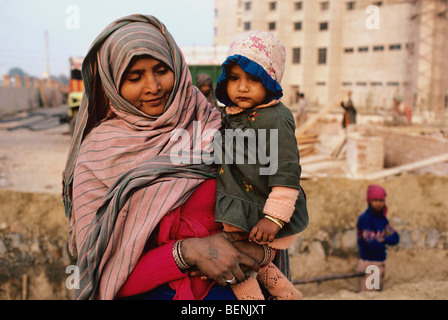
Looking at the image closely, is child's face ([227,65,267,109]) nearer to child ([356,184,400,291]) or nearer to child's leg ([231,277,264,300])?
child's leg ([231,277,264,300])

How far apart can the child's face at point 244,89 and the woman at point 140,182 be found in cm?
17

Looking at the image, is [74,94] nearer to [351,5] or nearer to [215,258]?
[215,258]

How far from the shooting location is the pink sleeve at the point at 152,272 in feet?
4.75

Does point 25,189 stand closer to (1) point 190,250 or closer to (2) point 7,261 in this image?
(2) point 7,261

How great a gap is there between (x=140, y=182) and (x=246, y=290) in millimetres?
577

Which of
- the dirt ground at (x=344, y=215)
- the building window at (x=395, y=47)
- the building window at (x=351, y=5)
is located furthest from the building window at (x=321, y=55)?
the dirt ground at (x=344, y=215)

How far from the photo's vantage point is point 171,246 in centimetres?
147

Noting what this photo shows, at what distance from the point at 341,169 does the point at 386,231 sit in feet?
15.0

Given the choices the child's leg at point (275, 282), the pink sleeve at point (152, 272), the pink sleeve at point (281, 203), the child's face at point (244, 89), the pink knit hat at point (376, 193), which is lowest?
the pink knit hat at point (376, 193)

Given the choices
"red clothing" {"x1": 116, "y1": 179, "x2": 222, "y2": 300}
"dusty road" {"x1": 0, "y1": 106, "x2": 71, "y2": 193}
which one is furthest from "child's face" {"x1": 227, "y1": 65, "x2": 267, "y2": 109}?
"dusty road" {"x1": 0, "y1": 106, "x2": 71, "y2": 193}

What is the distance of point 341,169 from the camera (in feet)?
30.8

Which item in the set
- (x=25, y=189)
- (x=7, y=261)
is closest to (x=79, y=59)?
(x=25, y=189)

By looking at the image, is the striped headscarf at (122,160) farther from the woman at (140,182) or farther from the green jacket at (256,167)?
the green jacket at (256,167)

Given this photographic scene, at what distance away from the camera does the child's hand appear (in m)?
1.46
